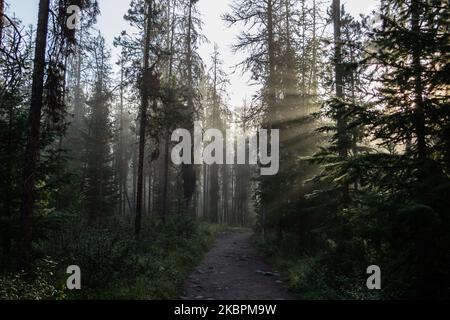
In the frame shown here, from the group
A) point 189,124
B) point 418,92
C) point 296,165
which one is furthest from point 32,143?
point 189,124

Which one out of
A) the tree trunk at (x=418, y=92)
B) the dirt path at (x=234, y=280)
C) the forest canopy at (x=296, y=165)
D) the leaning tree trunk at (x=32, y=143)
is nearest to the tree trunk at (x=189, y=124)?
the forest canopy at (x=296, y=165)

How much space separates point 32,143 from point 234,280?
802 centimetres

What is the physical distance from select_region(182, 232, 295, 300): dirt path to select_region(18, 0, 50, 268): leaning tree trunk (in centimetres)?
462

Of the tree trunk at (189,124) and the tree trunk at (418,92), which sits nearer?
the tree trunk at (418,92)

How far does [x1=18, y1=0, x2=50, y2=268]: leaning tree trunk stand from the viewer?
8914 millimetres

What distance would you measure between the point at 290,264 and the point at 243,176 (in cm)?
3661

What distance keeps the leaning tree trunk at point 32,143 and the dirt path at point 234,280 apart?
4616 mm

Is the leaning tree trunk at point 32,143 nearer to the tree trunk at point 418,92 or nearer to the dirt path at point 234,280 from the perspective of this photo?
the dirt path at point 234,280

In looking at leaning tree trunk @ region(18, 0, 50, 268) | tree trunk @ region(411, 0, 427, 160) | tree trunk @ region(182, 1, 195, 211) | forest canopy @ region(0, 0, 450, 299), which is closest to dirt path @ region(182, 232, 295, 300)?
forest canopy @ region(0, 0, 450, 299)

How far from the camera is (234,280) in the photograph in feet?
41.0

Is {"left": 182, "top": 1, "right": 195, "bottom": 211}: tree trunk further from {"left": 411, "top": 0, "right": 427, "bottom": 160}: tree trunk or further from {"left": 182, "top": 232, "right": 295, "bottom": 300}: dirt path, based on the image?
{"left": 411, "top": 0, "right": 427, "bottom": 160}: tree trunk

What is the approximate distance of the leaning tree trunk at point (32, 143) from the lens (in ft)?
29.2

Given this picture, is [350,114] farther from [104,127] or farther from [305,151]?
[104,127]

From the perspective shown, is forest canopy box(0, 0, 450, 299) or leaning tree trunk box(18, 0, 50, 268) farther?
leaning tree trunk box(18, 0, 50, 268)
